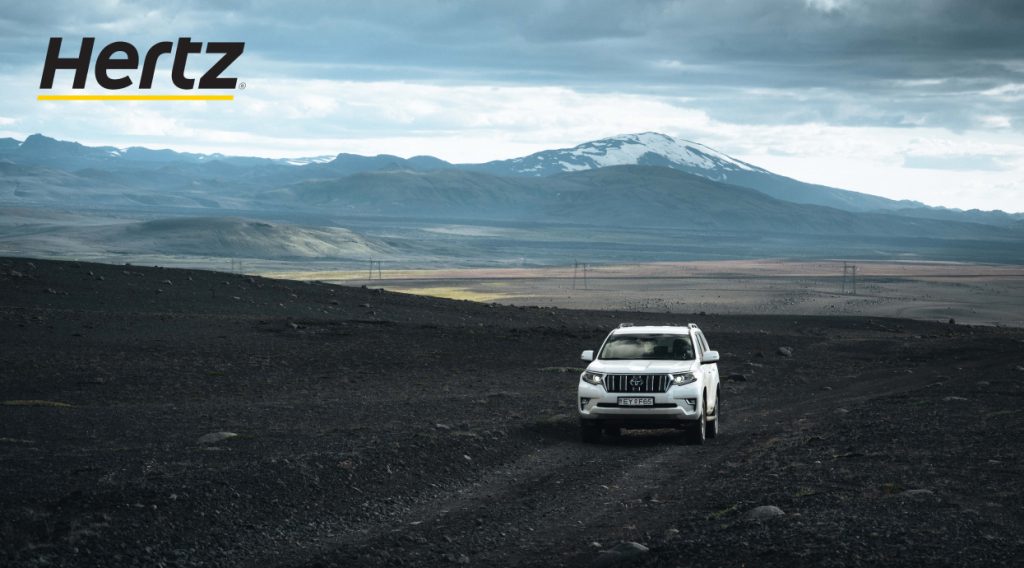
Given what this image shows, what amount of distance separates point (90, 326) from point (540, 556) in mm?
27677

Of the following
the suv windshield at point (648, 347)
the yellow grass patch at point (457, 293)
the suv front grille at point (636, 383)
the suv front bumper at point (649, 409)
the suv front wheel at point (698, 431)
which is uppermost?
the suv windshield at point (648, 347)

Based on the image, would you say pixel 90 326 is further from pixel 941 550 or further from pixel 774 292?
pixel 774 292

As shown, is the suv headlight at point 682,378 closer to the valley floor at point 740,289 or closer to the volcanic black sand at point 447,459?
the volcanic black sand at point 447,459

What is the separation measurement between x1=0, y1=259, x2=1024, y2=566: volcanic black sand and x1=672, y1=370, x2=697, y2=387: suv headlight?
1048mm

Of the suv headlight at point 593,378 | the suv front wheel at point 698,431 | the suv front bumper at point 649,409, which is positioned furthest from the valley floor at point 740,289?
the suv front bumper at point 649,409

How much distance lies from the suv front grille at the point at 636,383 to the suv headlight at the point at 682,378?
0.12 m

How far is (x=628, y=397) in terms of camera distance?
1819cm

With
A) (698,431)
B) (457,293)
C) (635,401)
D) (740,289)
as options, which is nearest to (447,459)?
(635,401)

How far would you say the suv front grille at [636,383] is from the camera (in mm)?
18250

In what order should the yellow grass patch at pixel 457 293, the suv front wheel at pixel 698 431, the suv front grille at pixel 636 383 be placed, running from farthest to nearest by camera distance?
the yellow grass patch at pixel 457 293
the suv front wheel at pixel 698 431
the suv front grille at pixel 636 383

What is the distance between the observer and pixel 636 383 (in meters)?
18.3

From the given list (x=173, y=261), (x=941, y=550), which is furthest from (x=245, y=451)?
(x=173, y=261)

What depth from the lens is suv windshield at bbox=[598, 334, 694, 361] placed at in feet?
63.6

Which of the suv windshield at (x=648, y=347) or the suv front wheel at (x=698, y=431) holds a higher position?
the suv windshield at (x=648, y=347)
